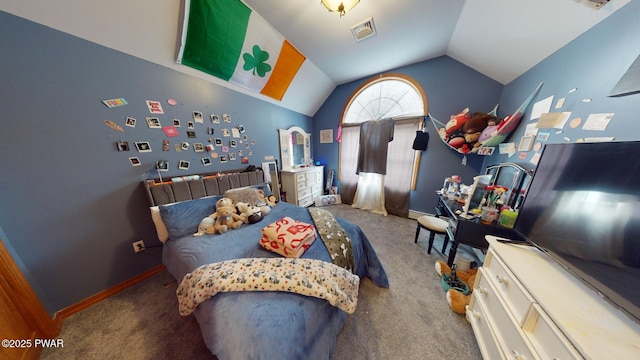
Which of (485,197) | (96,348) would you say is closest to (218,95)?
(96,348)

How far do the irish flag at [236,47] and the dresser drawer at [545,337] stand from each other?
9.86ft

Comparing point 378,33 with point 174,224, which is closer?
point 174,224

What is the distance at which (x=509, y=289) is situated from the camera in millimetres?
877

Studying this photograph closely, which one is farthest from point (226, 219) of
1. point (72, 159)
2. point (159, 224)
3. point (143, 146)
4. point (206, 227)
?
point (72, 159)

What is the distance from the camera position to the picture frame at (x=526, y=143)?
56.6 inches

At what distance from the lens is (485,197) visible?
152 cm

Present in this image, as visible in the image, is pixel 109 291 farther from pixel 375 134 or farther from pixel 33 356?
pixel 375 134

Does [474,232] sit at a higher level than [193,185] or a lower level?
lower

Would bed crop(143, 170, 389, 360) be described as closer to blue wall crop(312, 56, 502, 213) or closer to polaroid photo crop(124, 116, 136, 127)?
polaroid photo crop(124, 116, 136, 127)

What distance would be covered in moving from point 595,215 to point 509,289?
0.52 meters

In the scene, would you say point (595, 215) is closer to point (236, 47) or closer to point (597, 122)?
point (597, 122)

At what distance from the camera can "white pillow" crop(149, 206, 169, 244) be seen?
150 cm

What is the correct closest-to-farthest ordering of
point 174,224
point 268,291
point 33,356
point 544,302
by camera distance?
point 544,302 → point 268,291 → point 33,356 → point 174,224

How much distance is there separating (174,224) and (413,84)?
3755 millimetres
